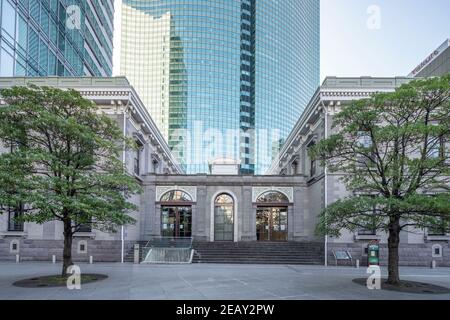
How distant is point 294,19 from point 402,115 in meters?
129

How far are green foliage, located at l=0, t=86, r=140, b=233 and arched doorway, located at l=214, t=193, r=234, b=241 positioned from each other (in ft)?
50.3

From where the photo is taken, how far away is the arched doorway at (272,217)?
33.5m

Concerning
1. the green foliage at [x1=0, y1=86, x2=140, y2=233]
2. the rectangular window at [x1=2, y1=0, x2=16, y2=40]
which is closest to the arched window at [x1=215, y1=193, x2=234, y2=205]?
the green foliage at [x1=0, y1=86, x2=140, y2=233]

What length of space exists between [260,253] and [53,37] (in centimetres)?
2678

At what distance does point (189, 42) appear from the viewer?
127 m

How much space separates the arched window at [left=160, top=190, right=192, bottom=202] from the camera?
33.3m

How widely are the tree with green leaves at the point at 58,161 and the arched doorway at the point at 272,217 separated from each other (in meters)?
16.7

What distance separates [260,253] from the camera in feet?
93.8

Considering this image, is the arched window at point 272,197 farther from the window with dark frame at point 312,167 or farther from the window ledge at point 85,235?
the window ledge at point 85,235

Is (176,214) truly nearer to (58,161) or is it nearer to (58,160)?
(58,160)

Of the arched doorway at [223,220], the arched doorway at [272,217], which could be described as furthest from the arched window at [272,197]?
the arched doorway at [223,220]

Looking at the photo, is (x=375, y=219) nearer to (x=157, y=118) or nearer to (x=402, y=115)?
(x=402, y=115)

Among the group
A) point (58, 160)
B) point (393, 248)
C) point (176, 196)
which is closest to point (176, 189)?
point (176, 196)
